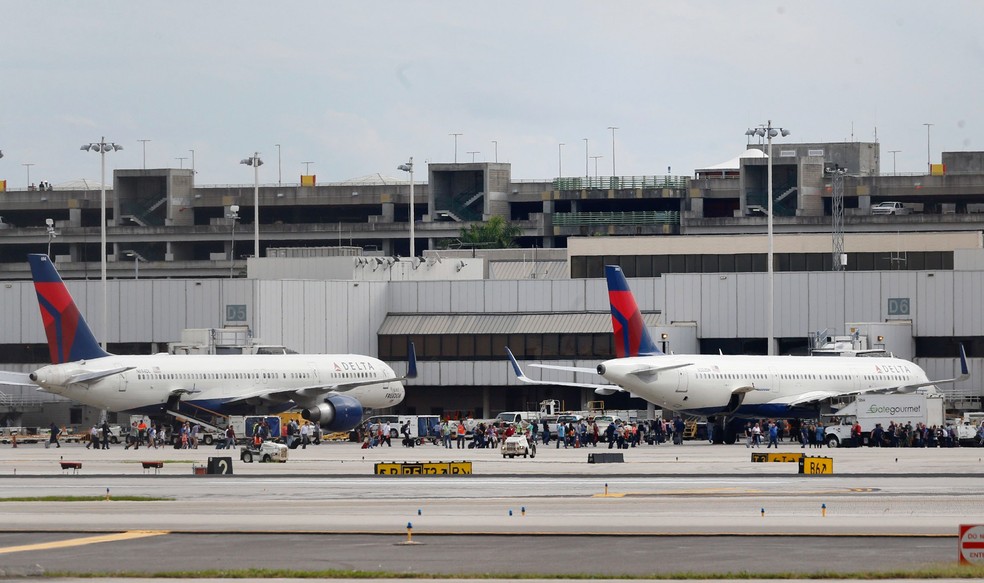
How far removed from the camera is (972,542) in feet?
87.6

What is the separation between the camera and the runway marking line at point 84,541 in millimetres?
32531

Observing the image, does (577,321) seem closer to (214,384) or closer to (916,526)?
(214,384)

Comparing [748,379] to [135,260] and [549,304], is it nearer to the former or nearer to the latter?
[549,304]

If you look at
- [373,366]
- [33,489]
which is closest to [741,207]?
[373,366]

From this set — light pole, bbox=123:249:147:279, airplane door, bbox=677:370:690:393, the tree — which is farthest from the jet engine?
the tree

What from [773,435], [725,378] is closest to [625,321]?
[725,378]

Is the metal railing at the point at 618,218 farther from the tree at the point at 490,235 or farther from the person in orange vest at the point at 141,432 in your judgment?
the person in orange vest at the point at 141,432

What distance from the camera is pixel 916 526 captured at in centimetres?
3500

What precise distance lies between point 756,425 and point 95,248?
353ft

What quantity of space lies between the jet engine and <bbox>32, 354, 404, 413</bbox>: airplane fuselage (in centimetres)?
88

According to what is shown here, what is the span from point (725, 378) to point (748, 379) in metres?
1.72

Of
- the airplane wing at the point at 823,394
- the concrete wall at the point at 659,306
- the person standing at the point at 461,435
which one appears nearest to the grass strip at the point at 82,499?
the person standing at the point at 461,435

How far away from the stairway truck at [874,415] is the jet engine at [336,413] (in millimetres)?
23111

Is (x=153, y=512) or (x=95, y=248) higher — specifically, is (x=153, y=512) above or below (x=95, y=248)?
below
